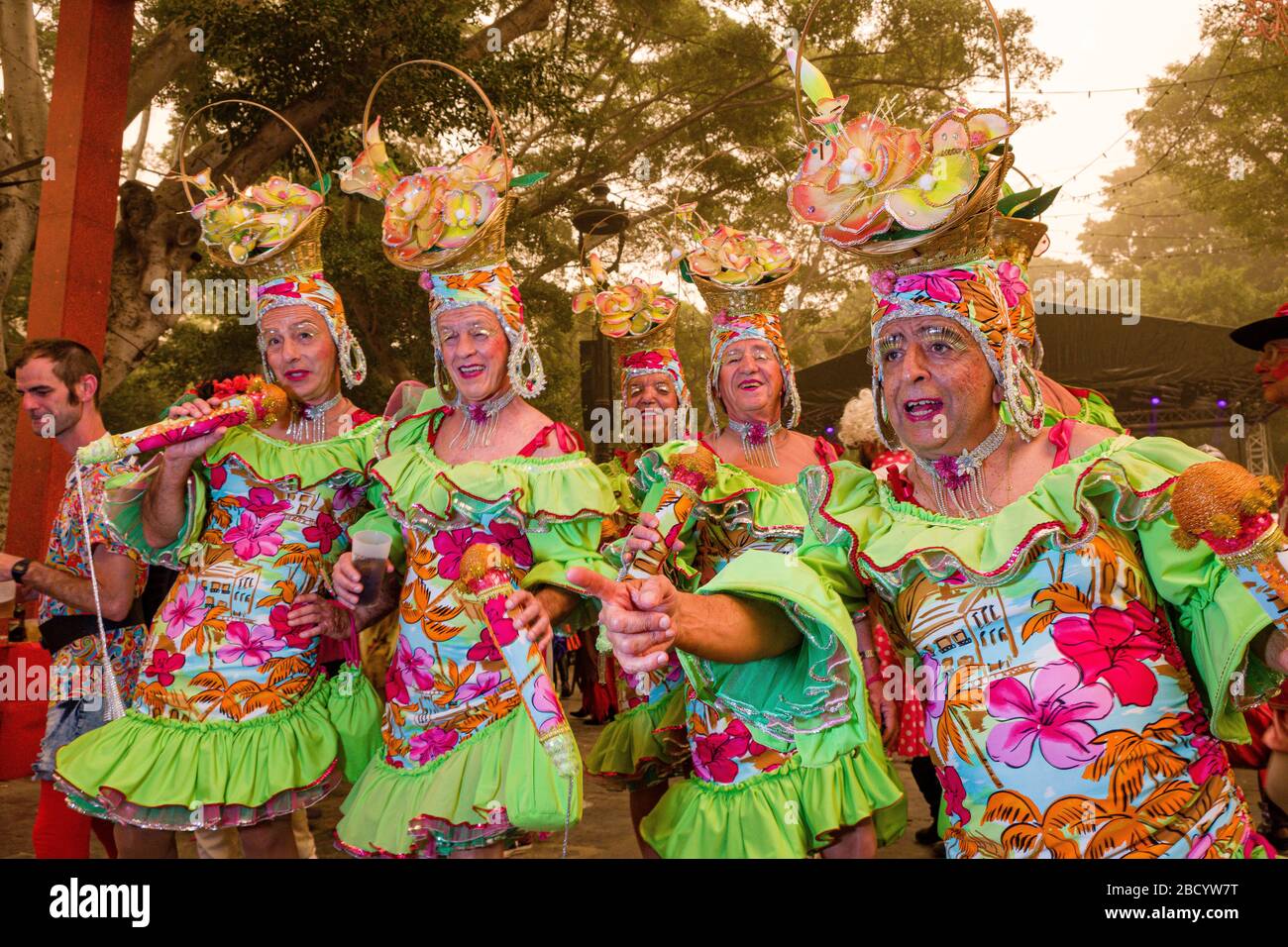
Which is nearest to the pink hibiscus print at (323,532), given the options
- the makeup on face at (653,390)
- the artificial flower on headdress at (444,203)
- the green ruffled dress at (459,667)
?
the green ruffled dress at (459,667)

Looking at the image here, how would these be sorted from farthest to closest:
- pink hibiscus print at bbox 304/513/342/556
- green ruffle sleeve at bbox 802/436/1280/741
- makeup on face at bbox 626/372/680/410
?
1. makeup on face at bbox 626/372/680/410
2. pink hibiscus print at bbox 304/513/342/556
3. green ruffle sleeve at bbox 802/436/1280/741

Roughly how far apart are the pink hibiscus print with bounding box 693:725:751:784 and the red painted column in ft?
14.6

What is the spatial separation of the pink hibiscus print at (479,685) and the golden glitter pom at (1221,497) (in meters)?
1.83

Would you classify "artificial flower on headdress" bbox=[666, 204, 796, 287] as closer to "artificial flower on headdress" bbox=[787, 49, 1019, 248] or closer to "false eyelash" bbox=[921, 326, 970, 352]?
"artificial flower on headdress" bbox=[787, 49, 1019, 248]

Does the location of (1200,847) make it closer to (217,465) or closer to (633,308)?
(217,465)

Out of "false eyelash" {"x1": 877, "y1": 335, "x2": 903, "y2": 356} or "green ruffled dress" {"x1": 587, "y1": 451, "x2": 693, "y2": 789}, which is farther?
"green ruffled dress" {"x1": 587, "y1": 451, "x2": 693, "y2": 789}

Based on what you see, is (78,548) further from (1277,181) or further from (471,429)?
(1277,181)

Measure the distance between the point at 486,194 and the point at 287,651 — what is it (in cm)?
150

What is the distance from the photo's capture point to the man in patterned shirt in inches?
133

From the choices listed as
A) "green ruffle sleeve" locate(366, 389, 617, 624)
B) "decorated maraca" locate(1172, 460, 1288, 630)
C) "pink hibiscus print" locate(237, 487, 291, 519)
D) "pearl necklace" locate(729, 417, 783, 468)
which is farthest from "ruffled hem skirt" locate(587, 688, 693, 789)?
"decorated maraca" locate(1172, 460, 1288, 630)

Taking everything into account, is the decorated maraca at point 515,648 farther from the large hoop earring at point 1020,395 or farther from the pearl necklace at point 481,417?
the large hoop earring at point 1020,395

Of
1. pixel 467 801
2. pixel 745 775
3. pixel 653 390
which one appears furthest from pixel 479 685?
pixel 653 390

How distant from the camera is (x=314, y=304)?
3410 millimetres

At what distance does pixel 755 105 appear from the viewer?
15.2 metres
